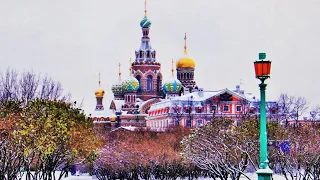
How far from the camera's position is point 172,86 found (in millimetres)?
143750

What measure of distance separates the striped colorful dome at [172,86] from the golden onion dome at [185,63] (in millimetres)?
4924

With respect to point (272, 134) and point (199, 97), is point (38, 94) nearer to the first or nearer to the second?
point (272, 134)

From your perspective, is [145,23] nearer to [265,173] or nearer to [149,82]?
[149,82]

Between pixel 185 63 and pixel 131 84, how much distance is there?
11.7 m

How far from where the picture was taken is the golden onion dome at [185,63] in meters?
149

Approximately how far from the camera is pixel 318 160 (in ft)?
154

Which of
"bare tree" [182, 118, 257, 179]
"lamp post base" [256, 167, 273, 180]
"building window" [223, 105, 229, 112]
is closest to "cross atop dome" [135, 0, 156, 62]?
"building window" [223, 105, 229, 112]

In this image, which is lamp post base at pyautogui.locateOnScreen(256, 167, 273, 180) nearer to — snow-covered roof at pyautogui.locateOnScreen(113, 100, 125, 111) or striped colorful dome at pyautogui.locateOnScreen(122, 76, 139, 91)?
striped colorful dome at pyautogui.locateOnScreen(122, 76, 139, 91)

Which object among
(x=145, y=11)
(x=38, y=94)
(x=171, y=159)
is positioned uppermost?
(x=145, y=11)

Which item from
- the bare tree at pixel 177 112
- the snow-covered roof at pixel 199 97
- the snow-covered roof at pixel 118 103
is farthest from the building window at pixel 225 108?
the snow-covered roof at pixel 118 103

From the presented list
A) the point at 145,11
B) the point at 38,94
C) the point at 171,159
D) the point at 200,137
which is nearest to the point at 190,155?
the point at 200,137

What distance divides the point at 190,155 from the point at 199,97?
246 feet

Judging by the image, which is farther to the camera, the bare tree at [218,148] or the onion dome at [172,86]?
the onion dome at [172,86]

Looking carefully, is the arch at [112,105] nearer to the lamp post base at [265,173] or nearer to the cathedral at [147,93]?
the cathedral at [147,93]
